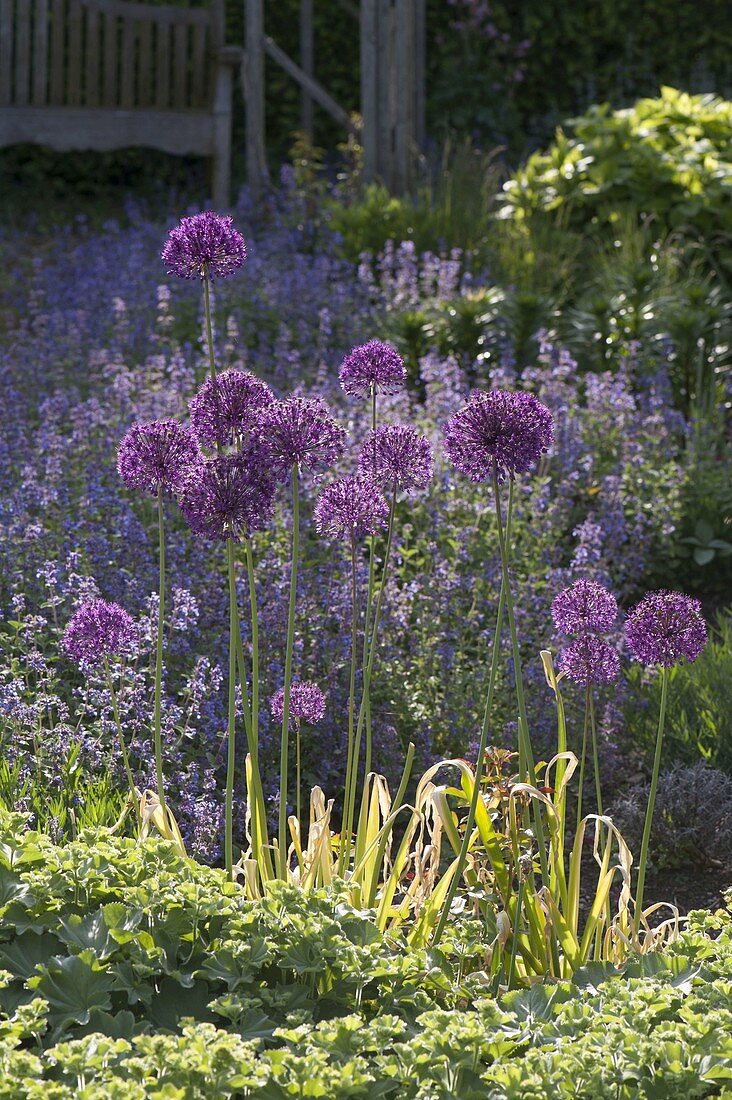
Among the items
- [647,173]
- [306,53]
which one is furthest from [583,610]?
[306,53]

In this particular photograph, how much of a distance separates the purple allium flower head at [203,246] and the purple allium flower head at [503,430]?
0.49m

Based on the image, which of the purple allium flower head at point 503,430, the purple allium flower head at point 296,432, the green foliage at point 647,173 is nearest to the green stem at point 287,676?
the purple allium flower head at point 296,432

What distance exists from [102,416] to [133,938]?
10.4ft

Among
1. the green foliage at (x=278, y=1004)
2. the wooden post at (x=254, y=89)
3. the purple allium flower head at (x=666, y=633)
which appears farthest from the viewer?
the wooden post at (x=254, y=89)

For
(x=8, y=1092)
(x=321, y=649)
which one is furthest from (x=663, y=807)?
(x=8, y=1092)

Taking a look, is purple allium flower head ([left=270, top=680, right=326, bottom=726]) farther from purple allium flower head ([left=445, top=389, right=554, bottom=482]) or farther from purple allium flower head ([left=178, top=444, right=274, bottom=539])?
purple allium flower head ([left=445, top=389, right=554, bottom=482])

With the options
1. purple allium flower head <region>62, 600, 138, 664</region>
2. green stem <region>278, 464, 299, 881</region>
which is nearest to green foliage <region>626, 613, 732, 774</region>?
green stem <region>278, 464, 299, 881</region>

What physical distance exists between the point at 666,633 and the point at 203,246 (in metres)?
1.07

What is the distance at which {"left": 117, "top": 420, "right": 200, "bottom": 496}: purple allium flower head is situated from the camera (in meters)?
2.32

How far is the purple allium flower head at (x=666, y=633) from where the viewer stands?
7.79 feet

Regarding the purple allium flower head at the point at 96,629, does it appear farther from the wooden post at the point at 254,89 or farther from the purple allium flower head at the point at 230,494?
the wooden post at the point at 254,89

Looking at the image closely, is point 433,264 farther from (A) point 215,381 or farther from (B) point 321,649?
(A) point 215,381

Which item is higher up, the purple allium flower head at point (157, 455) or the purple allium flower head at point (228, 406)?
the purple allium flower head at point (228, 406)

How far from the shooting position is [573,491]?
207 inches
